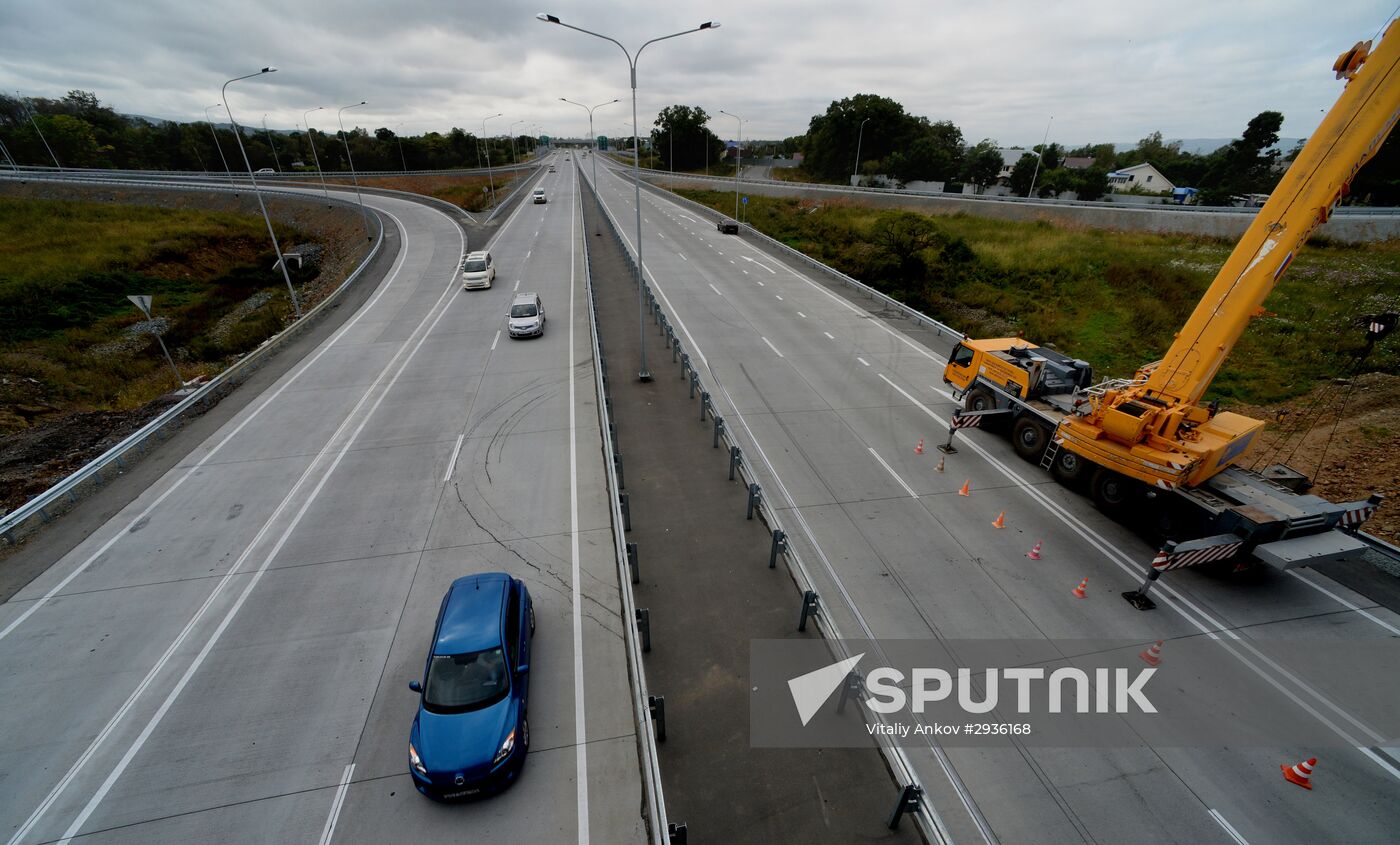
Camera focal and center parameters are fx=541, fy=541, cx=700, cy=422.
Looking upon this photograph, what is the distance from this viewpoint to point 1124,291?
97.3 ft

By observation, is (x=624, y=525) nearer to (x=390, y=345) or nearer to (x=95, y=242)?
(x=390, y=345)

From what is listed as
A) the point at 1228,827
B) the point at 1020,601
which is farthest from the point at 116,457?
the point at 1228,827

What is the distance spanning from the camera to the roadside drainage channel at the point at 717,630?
20.9ft

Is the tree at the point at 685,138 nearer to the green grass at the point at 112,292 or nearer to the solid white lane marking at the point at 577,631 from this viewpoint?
the green grass at the point at 112,292

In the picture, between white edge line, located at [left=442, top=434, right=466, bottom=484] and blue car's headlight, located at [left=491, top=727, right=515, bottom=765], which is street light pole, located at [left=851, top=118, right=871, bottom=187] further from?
blue car's headlight, located at [left=491, top=727, right=515, bottom=765]

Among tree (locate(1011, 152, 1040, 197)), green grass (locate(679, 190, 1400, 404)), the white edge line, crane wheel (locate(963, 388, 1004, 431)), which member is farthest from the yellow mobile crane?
tree (locate(1011, 152, 1040, 197))

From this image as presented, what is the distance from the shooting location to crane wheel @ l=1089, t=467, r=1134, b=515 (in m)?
12.3

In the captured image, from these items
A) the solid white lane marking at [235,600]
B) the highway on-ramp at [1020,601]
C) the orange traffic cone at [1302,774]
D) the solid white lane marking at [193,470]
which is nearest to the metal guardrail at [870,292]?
the highway on-ramp at [1020,601]

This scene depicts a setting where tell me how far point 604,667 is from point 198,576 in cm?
883

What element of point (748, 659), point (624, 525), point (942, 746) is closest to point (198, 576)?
point (624, 525)

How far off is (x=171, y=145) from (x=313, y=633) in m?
131

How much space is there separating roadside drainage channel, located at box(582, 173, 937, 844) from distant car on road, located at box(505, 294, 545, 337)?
8331 mm

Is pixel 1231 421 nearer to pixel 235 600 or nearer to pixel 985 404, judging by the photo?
pixel 985 404

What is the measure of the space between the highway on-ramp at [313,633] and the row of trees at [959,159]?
71.3 metres
